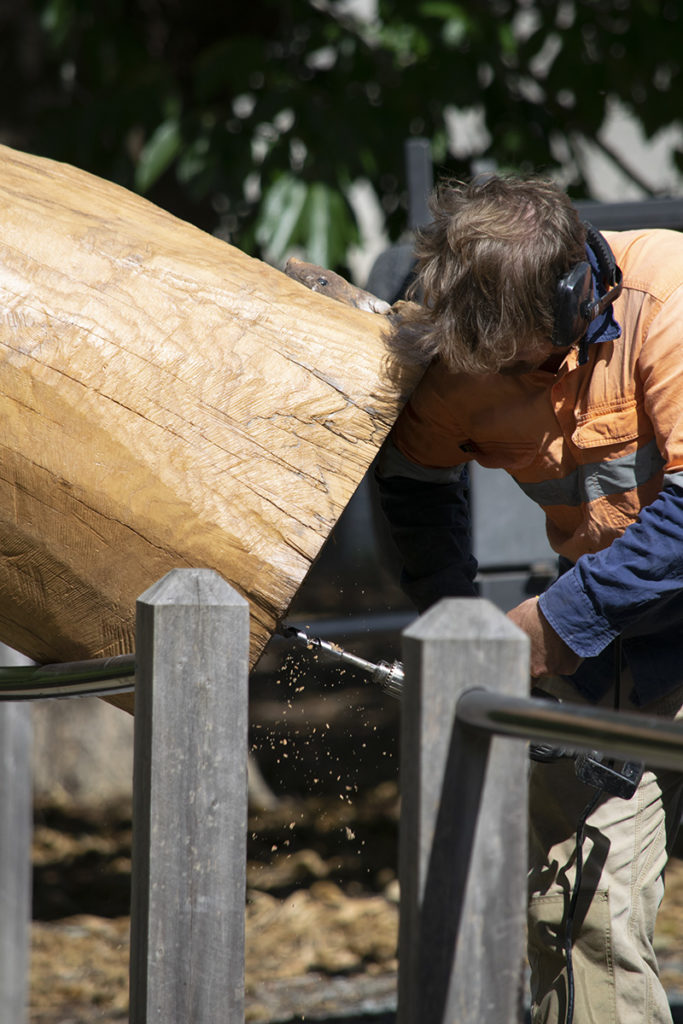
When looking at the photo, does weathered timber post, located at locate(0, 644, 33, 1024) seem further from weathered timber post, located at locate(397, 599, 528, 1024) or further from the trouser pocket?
weathered timber post, located at locate(397, 599, 528, 1024)

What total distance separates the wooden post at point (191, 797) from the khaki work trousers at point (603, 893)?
64cm

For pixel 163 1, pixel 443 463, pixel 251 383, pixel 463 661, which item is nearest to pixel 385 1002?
pixel 443 463

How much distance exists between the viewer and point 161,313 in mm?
1751

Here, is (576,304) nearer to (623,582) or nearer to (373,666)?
(623,582)

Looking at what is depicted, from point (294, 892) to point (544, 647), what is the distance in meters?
3.37

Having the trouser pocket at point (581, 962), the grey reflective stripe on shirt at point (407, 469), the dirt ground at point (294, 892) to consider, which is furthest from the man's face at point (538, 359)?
the dirt ground at point (294, 892)

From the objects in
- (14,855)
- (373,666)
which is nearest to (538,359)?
(373,666)

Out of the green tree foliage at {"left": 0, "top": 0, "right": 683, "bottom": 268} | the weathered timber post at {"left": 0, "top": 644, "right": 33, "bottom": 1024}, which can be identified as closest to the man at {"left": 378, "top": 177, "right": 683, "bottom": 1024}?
the weathered timber post at {"left": 0, "top": 644, "right": 33, "bottom": 1024}

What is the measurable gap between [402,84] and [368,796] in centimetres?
327

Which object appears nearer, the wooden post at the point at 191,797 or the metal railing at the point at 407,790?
the metal railing at the point at 407,790

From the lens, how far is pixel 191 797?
4.80 feet

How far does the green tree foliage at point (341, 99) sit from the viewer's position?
3.86 m

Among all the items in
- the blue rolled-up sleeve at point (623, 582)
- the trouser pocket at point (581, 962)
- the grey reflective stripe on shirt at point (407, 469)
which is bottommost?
the trouser pocket at point (581, 962)

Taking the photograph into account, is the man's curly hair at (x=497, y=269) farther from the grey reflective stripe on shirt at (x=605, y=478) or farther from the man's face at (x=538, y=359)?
the grey reflective stripe on shirt at (x=605, y=478)
